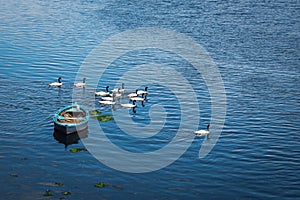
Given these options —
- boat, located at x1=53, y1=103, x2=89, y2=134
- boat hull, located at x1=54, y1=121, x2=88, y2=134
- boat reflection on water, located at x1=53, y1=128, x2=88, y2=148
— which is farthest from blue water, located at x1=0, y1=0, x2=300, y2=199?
boat, located at x1=53, y1=103, x2=89, y2=134

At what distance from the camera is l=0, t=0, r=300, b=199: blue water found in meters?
47.9

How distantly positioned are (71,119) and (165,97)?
52.8 feet

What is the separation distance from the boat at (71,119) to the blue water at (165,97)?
1.32 m

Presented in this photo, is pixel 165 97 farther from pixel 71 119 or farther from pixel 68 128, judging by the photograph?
pixel 68 128

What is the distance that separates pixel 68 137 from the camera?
188ft

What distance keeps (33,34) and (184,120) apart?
50127 mm

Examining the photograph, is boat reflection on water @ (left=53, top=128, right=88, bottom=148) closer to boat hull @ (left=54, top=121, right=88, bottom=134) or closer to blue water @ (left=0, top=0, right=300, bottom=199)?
boat hull @ (left=54, top=121, right=88, bottom=134)

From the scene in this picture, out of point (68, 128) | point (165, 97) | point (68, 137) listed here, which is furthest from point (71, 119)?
point (165, 97)

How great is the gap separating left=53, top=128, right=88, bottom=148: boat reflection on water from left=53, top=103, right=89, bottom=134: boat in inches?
12.6

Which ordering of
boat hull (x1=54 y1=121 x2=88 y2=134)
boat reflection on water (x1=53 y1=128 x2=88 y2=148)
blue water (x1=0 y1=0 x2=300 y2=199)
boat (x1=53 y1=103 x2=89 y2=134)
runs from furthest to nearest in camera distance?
boat (x1=53 y1=103 x2=89 y2=134), boat hull (x1=54 y1=121 x2=88 y2=134), boat reflection on water (x1=53 y1=128 x2=88 y2=148), blue water (x1=0 y1=0 x2=300 y2=199)

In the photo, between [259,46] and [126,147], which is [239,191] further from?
[259,46]

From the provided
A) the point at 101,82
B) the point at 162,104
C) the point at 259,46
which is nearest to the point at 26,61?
the point at 101,82

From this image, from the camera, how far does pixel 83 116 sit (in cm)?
6047

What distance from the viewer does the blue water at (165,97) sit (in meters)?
47.9
